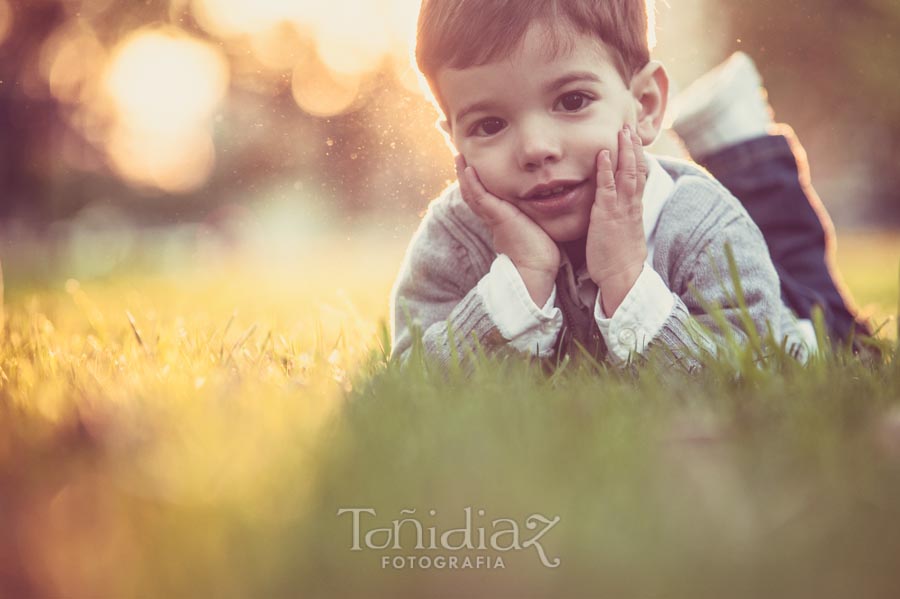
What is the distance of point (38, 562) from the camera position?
0.94m

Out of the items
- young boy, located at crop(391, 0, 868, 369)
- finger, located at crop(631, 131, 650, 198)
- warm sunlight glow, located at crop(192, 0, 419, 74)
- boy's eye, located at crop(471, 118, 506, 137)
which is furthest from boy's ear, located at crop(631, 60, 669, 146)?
warm sunlight glow, located at crop(192, 0, 419, 74)

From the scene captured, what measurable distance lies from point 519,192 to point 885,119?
12.3 m

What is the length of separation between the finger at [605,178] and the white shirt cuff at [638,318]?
204 millimetres

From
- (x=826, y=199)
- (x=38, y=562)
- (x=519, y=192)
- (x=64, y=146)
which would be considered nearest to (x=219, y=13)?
(x=519, y=192)

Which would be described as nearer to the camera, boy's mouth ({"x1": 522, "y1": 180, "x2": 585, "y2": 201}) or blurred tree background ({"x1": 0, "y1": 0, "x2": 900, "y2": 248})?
boy's mouth ({"x1": 522, "y1": 180, "x2": 585, "y2": 201})

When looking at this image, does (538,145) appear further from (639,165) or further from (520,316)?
(520,316)

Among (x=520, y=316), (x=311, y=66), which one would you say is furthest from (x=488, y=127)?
(x=311, y=66)

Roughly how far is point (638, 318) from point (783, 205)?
58.5 inches

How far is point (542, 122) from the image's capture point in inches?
76.1

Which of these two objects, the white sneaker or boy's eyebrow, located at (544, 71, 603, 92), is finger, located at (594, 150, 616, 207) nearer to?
boy's eyebrow, located at (544, 71, 603, 92)

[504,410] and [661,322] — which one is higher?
[661,322]

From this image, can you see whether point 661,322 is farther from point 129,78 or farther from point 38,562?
point 129,78

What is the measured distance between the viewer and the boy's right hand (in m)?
2.02

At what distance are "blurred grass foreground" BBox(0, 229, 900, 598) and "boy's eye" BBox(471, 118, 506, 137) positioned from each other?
0.68 metres
